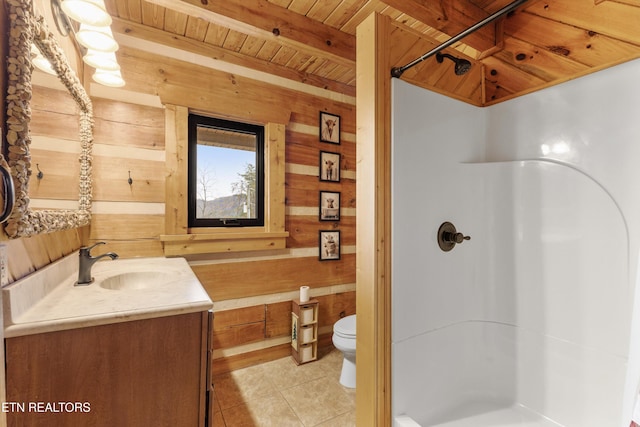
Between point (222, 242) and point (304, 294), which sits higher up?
point (222, 242)

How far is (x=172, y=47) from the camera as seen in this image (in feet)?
6.90

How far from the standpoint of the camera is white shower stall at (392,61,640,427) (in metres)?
1.22

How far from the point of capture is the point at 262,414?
1.78 m

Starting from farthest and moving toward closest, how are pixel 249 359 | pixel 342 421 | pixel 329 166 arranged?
pixel 329 166 → pixel 249 359 → pixel 342 421

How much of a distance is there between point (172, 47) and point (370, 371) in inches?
98.0

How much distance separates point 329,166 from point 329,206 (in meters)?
0.39

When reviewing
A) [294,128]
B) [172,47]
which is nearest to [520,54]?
[294,128]

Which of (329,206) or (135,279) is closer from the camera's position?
(135,279)

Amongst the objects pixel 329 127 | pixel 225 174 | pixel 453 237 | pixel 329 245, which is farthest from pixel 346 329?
pixel 329 127

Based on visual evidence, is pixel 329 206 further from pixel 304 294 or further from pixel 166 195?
pixel 166 195

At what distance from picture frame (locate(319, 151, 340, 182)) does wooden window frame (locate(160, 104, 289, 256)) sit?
42cm

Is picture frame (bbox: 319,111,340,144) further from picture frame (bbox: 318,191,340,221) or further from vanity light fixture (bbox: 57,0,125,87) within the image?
vanity light fixture (bbox: 57,0,125,87)

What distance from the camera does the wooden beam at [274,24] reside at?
169 centimetres

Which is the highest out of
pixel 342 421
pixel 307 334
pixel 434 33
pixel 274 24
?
pixel 434 33
